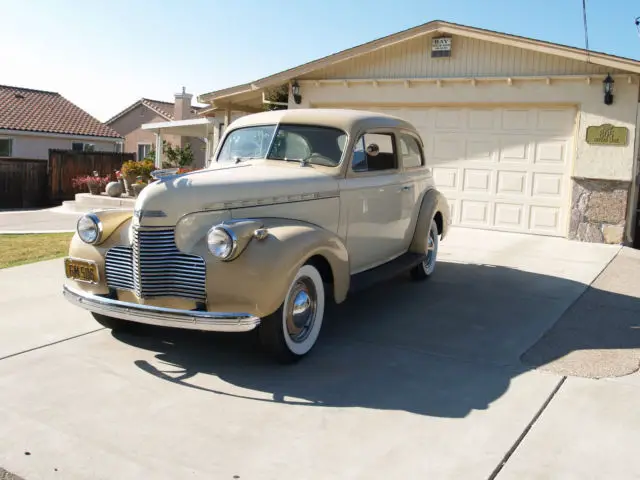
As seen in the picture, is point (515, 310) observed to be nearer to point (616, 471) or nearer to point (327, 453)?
point (616, 471)

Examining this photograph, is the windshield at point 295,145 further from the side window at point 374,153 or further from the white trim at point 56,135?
the white trim at point 56,135

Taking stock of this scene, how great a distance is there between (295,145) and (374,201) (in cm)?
91

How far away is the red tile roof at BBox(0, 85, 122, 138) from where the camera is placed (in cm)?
2693

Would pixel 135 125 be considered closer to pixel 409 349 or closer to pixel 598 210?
pixel 598 210

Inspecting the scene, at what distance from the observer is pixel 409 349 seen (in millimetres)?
5203

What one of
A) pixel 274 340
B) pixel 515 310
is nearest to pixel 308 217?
pixel 274 340

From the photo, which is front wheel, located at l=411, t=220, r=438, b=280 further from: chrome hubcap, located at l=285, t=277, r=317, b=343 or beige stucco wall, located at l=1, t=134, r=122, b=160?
beige stucco wall, located at l=1, t=134, r=122, b=160

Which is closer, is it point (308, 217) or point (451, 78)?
point (308, 217)

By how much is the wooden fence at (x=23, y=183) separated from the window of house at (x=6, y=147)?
646 cm

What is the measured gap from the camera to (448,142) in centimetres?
1223

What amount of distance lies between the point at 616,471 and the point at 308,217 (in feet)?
9.17

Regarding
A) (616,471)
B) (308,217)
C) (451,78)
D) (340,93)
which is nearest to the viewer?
(616,471)

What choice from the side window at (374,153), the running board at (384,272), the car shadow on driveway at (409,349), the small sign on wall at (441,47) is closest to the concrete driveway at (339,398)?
the car shadow on driveway at (409,349)

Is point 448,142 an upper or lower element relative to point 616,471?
upper
